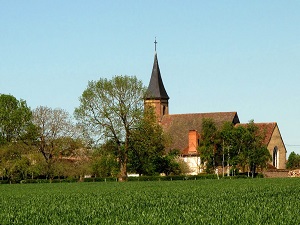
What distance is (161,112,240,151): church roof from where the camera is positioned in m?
110

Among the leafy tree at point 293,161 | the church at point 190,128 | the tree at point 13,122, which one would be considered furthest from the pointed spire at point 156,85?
the tree at point 13,122

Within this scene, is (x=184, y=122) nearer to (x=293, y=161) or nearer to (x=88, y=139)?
(x=293, y=161)

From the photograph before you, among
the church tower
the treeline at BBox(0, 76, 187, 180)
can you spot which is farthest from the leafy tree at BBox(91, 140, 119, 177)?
the church tower

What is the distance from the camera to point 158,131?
7800 centimetres

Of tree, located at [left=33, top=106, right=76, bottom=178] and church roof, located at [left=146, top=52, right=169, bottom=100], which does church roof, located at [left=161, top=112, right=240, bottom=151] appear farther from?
tree, located at [left=33, top=106, right=76, bottom=178]

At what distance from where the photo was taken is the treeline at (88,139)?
248ft

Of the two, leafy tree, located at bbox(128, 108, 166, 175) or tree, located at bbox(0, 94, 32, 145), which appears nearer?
leafy tree, located at bbox(128, 108, 166, 175)

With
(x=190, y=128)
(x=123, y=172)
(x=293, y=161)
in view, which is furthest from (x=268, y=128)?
(x=123, y=172)

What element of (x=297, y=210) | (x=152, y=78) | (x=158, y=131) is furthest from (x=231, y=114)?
(x=297, y=210)

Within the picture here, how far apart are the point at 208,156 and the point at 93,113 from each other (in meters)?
23.3

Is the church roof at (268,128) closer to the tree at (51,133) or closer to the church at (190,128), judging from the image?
the church at (190,128)

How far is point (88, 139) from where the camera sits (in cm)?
7638

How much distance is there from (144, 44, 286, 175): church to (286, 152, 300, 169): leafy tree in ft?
30.8

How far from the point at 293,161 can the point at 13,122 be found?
5572 centimetres
